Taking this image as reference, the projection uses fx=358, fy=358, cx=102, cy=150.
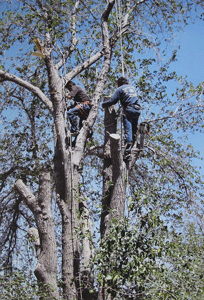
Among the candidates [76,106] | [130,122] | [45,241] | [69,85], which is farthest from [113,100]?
[45,241]

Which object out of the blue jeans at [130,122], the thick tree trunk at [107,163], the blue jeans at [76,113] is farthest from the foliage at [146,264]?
the blue jeans at [76,113]

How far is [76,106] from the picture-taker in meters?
6.72

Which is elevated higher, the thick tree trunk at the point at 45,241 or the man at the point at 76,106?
the man at the point at 76,106

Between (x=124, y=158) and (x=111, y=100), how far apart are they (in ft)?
3.17

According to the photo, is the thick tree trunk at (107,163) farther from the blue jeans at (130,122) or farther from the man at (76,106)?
the man at (76,106)

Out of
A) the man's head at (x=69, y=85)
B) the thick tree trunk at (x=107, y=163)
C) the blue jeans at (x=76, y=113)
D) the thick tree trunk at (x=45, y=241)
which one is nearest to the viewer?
the thick tree trunk at (x=45, y=241)

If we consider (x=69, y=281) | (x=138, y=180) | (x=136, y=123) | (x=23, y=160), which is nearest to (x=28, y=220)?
(x=23, y=160)

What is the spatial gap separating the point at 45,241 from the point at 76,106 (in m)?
2.57

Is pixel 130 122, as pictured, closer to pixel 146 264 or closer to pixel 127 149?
pixel 127 149

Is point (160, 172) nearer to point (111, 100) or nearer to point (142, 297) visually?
point (111, 100)

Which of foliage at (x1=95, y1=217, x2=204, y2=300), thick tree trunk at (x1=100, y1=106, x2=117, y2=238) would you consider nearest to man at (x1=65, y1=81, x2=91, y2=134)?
thick tree trunk at (x1=100, y1=106, x2=117, y2=238)

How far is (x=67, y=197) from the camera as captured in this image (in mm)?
5562

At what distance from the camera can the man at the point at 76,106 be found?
21.9 feet

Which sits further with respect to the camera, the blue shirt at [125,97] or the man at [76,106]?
the man at [76,106]
